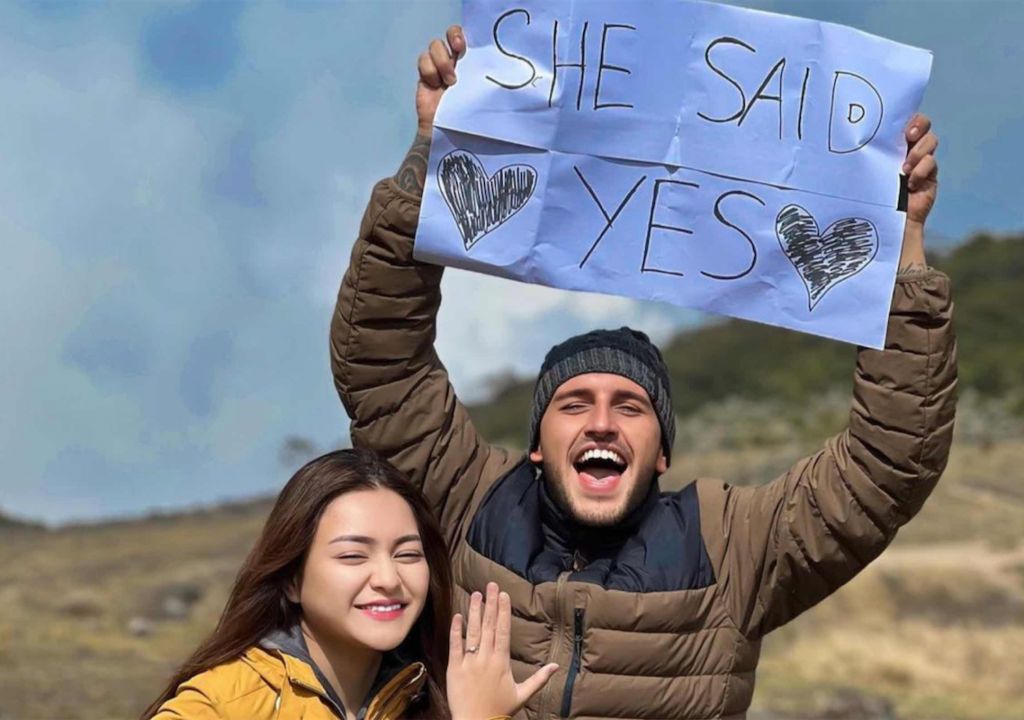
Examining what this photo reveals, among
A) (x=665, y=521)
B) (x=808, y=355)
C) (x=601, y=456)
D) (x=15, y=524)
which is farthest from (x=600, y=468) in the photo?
(x=808, y=355)

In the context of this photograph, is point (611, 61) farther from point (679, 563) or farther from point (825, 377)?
point (825, 377)

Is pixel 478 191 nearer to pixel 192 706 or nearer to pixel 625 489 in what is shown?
pixel 625 489

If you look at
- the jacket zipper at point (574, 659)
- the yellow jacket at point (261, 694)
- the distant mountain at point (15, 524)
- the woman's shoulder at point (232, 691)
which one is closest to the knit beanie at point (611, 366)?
the jacket zipper at point (574, 659)

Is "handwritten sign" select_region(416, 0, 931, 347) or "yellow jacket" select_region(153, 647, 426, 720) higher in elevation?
"handwritten sign" select_region(416, 0, 931, 347)

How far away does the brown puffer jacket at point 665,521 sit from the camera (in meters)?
3.84

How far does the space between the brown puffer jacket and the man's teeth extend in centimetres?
16

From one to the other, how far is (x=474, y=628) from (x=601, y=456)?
1.00m

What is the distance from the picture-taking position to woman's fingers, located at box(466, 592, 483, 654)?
303cm

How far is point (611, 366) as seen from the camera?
4051 mm

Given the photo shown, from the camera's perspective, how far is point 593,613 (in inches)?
150

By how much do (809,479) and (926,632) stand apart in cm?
1018

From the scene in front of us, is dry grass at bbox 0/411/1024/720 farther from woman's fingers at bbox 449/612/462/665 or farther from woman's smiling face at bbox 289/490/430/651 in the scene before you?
woman's fingers at bbox 449/612/462/665

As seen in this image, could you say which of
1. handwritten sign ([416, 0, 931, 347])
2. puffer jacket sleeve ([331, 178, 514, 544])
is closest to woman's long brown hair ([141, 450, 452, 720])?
puffer jacket sleeve ([331, 178, 514, 544])

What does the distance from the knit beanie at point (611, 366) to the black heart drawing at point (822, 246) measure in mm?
445
